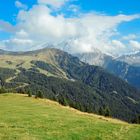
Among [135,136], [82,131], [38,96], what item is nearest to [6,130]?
[82,131]

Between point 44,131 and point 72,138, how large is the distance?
4261 millimetres

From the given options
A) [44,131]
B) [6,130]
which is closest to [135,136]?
[44,131]

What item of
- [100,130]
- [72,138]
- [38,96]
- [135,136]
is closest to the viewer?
[72,138]

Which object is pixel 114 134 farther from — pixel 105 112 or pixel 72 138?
pixel 105 112

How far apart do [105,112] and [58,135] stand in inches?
3337

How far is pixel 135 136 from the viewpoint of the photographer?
30328 mm

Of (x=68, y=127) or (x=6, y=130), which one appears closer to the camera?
(x=6, y=130)

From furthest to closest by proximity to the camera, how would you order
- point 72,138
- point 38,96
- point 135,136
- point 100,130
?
point 38,96 < point 100,130 < point 135,136 < point 72,138

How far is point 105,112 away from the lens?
11281 centimetres

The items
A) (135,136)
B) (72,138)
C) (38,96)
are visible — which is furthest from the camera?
(38,96)

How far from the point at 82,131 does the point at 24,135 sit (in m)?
6.14

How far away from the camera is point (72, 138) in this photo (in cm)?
2838

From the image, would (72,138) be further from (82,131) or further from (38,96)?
(38,96)

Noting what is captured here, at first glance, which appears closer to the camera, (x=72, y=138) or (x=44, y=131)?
(x=72, y=138)
